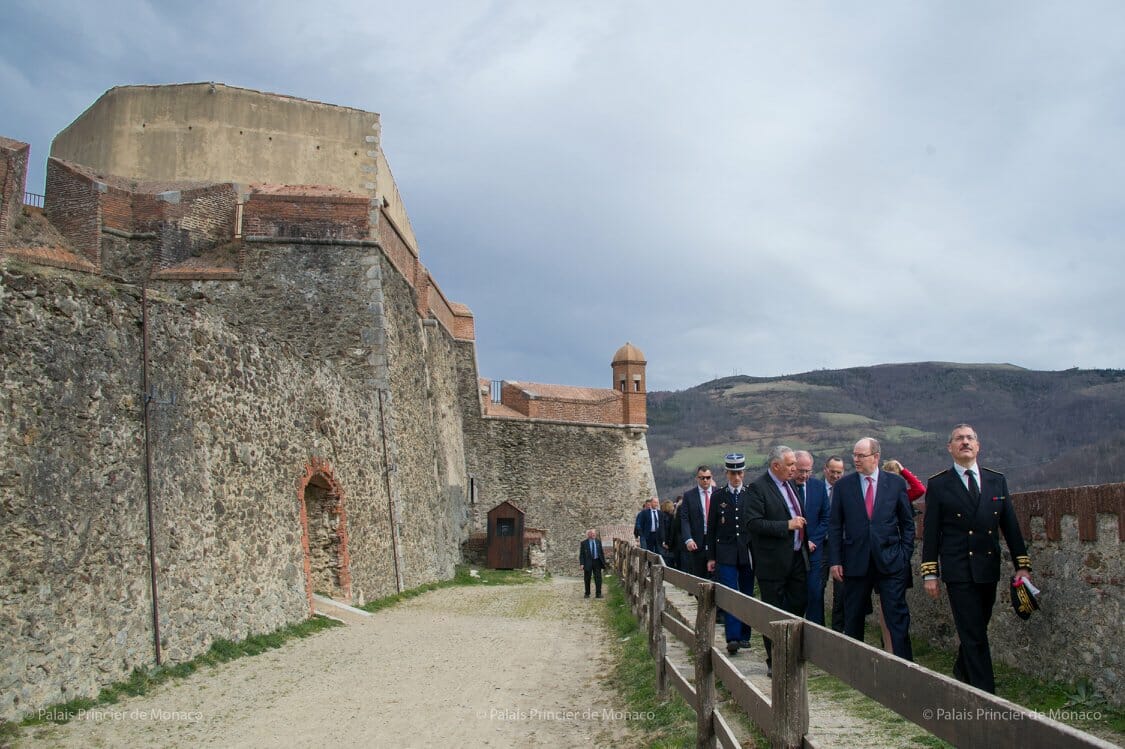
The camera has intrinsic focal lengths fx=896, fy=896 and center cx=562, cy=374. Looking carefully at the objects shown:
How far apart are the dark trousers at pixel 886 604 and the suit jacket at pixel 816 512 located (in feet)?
4.12

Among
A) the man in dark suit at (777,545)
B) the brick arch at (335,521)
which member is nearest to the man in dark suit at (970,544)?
the man in dark suit at (777,545)

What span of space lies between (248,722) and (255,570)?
4115mm

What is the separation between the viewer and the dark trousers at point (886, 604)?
6008mm

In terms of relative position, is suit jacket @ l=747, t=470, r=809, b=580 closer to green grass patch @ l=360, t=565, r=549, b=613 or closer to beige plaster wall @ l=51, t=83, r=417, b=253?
green grass patch @ l=360, t=565, r=549, b=613

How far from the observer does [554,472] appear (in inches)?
1313

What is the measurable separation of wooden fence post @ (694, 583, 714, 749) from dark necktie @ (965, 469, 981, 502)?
5.72 feet

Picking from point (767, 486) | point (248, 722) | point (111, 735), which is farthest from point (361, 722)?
point (767, 486)

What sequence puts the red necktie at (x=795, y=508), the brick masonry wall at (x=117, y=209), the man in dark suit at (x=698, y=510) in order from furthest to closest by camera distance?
the brick masonry wall at (x=117, y=209) → the man in dark suit at (x=698, y=510) → the red necktie at (x=795, y=508)

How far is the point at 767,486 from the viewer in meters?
7.07

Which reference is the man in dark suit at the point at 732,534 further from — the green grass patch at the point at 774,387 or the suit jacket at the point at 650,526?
the green grass patch at the point at 774,387

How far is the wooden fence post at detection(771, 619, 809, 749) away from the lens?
338 cm

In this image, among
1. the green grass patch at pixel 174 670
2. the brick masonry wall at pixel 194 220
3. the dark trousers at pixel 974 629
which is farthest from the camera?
the brick masonry wall at pixel 194 220

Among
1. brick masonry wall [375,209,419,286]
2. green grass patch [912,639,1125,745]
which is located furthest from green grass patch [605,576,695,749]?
brick masonry wall [375,209,419,286]

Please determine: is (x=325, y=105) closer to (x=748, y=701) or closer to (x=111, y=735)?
(x=111, y=735)
